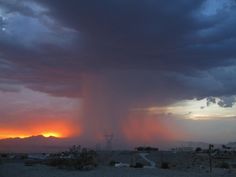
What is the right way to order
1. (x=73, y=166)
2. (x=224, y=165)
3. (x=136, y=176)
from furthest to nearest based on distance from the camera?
1. (x=224, y=165)
2. (x=73, y=166)
3. (x=136, y=176)

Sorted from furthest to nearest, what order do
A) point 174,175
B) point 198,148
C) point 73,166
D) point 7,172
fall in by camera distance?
point 198,148 < point 73,166 < point 7,172 < point 174,175

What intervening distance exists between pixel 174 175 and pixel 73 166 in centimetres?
1659

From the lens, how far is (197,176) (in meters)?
49.4

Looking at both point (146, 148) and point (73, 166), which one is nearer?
point (73, 166)

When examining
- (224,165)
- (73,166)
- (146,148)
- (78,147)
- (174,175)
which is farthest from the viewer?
(146,148)

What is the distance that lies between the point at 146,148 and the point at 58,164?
126m

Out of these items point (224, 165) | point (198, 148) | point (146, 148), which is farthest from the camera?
point (146, 148)

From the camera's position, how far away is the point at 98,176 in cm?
4791

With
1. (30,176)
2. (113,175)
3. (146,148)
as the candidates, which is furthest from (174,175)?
(146,148)

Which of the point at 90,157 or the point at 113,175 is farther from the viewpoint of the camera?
the point at 90,157

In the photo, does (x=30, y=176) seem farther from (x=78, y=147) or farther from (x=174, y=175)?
(x=78, y=147)

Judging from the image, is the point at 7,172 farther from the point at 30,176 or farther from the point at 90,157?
the point at 90,157

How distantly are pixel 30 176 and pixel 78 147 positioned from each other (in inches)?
1280

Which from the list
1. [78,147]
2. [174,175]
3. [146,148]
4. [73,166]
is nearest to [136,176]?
[174,175]
